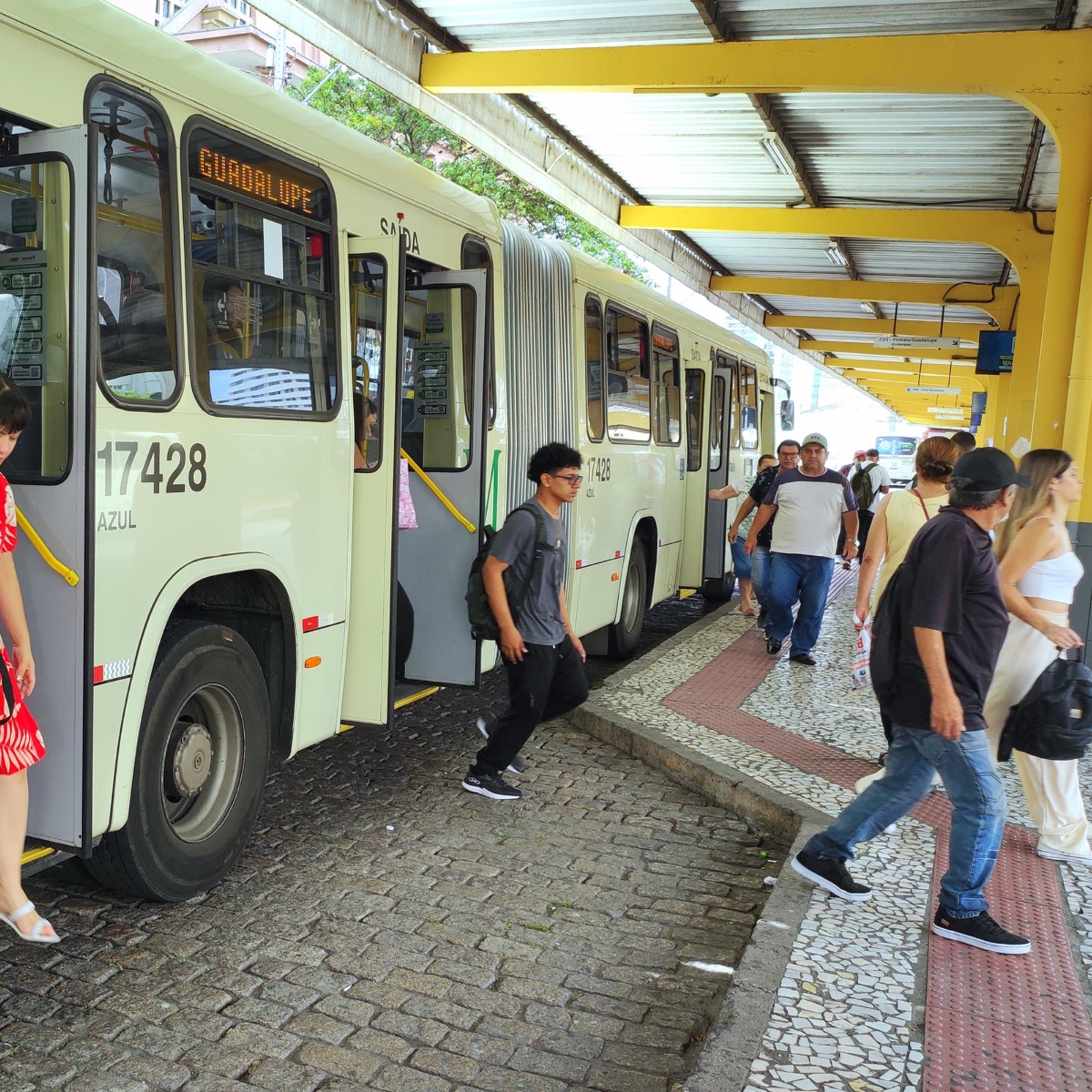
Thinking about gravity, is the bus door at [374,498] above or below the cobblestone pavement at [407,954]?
above

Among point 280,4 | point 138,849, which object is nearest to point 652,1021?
point 138,849

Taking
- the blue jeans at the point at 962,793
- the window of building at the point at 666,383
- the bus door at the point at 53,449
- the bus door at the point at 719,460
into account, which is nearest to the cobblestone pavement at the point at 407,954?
the bus door at the point at 53,449

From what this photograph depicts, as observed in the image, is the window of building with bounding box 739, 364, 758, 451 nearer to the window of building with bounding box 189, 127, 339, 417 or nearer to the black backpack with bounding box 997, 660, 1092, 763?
the black backpack with bounding box 997, 660, 1092, 763

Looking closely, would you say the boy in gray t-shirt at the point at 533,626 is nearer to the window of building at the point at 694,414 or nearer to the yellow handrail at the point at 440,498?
the yellow handrail at the point at 440,498

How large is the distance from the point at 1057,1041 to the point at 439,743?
160 inches

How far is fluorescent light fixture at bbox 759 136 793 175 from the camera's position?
41.6 feet

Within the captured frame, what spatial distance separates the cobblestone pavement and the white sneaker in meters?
1.21

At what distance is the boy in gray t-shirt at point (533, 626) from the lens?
17.6ft

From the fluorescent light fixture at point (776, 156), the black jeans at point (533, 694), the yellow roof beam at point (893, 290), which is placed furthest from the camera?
the yellow roof beam at point (893, 290)

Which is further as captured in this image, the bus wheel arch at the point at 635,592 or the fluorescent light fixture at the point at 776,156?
the fluorescent light fixture at the point at 776,156

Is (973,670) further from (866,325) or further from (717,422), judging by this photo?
(866,325)

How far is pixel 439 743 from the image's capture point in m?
6.82

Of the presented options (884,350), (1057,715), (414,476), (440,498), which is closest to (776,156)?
(414,476)

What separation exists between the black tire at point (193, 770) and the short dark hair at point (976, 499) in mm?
2729
